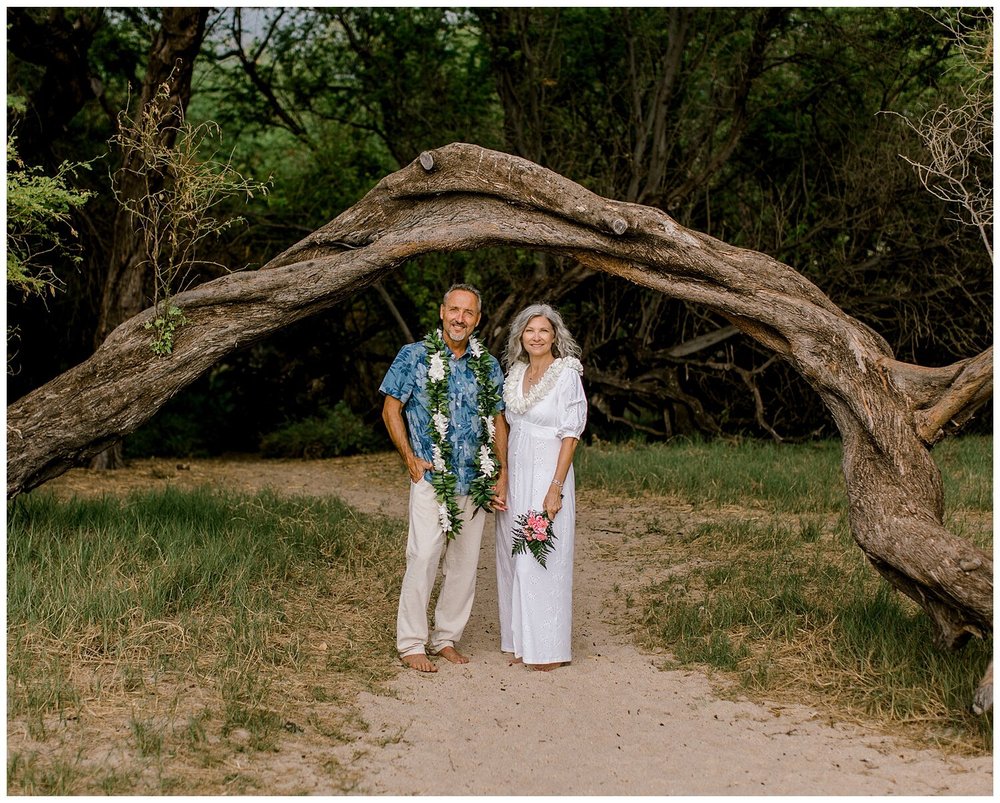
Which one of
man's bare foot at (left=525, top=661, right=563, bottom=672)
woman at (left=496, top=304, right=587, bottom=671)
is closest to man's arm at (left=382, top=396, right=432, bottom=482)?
woman at (left=496, top=304, right=587, bottom=671)

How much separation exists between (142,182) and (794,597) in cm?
780

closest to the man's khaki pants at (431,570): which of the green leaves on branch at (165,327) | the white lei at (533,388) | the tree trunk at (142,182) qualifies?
the white lei at (533,388)

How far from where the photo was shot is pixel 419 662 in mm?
5973

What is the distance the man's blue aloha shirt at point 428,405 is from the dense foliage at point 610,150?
23.4 ft

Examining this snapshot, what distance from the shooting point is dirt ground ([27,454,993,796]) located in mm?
4504

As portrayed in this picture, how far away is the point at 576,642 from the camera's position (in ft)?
21.4

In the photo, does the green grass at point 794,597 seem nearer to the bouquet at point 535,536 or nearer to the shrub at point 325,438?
the bouquet at point 535,536

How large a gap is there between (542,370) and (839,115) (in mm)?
8954

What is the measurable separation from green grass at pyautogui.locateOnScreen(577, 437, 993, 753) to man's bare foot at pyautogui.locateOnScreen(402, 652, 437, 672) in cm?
131

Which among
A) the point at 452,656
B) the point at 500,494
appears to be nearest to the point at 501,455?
the point at 500,494

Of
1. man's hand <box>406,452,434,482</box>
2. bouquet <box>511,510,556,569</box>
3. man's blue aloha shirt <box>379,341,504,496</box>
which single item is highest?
man's blue aloha shirt <box>379,341,504,496</box>

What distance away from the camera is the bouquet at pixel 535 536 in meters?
5.97

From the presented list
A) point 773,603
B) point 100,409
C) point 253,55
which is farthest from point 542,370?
point 253,55

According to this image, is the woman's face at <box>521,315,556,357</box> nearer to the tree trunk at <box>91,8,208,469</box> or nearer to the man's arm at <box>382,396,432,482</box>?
the man's arm at <box>382,396,432,482</box>
